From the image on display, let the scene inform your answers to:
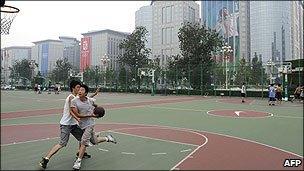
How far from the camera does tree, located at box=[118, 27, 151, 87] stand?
51469 millimetres

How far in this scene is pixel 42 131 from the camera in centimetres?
984

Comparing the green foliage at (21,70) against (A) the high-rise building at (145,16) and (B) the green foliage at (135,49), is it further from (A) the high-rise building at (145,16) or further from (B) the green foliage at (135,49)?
(B) the green foliage at (135,49)

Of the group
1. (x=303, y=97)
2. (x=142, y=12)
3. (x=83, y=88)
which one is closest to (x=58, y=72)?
(x=142, y=12)

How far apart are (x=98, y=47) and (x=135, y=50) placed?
48.0m

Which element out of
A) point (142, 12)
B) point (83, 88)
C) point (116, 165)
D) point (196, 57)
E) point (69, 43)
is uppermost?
point (142, 12)

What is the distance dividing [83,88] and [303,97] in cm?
2069

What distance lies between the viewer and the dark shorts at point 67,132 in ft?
19.2

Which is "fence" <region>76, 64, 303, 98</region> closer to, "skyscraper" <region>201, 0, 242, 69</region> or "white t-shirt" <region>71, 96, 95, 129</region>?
"white t-shirt" <region>71, 96, 95, 129</region>

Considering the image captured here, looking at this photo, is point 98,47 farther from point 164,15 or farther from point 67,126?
point 67,126

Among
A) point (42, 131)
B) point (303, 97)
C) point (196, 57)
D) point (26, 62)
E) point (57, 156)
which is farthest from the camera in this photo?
point (26, 62)

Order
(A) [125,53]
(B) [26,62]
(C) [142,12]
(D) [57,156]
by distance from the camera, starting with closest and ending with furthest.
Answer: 1. (D) [57,156]
2. (A) [125,53]
3. (B) [26,62]
4. (C) [142,12]

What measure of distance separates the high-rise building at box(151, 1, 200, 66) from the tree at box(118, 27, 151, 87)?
44.8m

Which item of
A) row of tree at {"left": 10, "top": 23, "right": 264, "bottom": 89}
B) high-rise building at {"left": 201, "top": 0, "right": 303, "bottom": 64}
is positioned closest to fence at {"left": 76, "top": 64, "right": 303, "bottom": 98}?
row of tree at {"left": 10, "top": 23, "right": 264, "bottom": 89}

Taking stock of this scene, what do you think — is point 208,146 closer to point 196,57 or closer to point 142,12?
point 196,57
